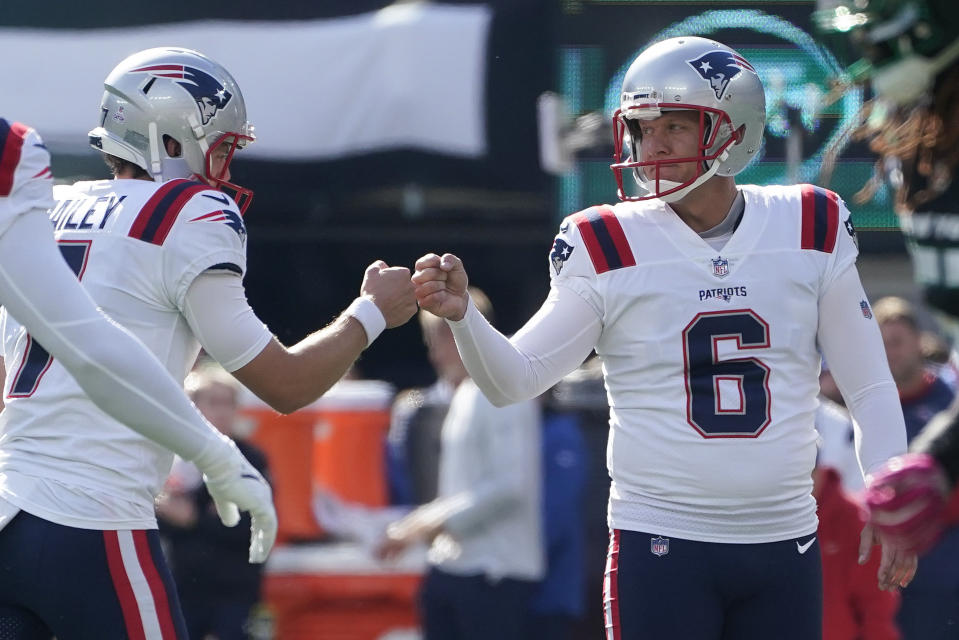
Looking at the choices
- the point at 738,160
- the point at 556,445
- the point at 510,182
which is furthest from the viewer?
the point at 510,182

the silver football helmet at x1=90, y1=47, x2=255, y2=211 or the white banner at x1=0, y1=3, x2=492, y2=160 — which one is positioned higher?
the silver football helmet at x1=90, y1=47, x2=255, y2=211

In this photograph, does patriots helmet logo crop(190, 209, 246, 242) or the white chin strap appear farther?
the white chin strap

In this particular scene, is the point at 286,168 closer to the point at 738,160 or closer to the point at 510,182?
the point at 510,182

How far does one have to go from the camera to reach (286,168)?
325 inches

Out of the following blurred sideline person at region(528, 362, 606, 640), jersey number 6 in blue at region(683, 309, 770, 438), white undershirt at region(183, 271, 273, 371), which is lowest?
blurred sideline person at region(528, 362, 606, 640)

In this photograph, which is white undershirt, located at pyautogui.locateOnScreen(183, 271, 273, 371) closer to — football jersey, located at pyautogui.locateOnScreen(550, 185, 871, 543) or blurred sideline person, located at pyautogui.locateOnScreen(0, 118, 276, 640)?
blurred sideline person, located at pyautogui.locateOnScreen(0, 118, 276, 640)

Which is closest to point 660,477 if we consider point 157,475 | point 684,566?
point 684,566

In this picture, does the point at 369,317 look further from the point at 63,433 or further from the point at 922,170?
the point at 922,170

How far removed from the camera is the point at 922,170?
279 centimetres

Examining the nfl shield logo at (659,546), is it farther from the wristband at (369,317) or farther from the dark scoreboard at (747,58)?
the dark scoreboard at (747,58)

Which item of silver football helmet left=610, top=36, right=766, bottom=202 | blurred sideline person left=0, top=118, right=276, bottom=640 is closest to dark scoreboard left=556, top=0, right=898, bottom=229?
silver football helmet left=610, top=36, right=766, bottom=202

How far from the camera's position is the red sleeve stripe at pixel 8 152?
2.64 meters

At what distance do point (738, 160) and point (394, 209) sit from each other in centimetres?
505

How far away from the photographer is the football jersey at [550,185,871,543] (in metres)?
3.33
